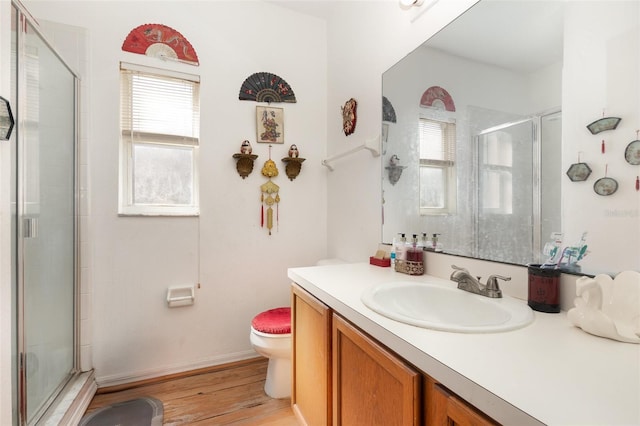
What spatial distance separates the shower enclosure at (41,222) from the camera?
1.25 meters

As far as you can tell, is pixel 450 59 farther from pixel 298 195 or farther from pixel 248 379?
pixel 248 379

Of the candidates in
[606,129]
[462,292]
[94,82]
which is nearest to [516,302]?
[462,292]

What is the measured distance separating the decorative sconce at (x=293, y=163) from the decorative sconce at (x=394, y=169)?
0.78 meters

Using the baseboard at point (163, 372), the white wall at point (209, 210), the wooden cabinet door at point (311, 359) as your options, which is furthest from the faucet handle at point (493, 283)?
the baseboard at point (163, 372)

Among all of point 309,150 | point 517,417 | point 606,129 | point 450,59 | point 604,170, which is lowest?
point 517,417

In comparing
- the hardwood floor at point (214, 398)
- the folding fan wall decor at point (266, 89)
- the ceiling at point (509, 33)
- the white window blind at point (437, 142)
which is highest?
the folding fan wall decor at point (266, 89)

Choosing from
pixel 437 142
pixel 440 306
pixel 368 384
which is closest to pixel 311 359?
pixel 368 384

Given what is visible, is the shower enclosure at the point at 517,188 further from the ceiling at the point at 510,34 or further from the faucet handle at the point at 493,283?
the ceiling at the point at 510,34

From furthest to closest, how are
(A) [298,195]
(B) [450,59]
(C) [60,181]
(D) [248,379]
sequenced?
1. (A) [298,195]
2. (D) [248,379]
3. (C) [60,181]
4. (B) [450,59]

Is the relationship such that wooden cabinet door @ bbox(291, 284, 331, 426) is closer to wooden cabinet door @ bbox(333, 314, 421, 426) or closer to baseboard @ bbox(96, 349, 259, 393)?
wooden cabinet door @ bbox(333, 314, 421, 426)

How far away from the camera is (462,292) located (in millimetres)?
1083

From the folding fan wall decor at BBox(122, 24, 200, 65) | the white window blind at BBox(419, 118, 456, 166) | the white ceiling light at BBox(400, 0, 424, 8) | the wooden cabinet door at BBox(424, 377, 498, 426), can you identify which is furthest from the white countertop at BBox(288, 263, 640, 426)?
the folding fan wall decor at BBox(122, 24, 200, 65)

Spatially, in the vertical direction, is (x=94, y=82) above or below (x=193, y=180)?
above

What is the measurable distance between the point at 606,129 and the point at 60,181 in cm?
234
